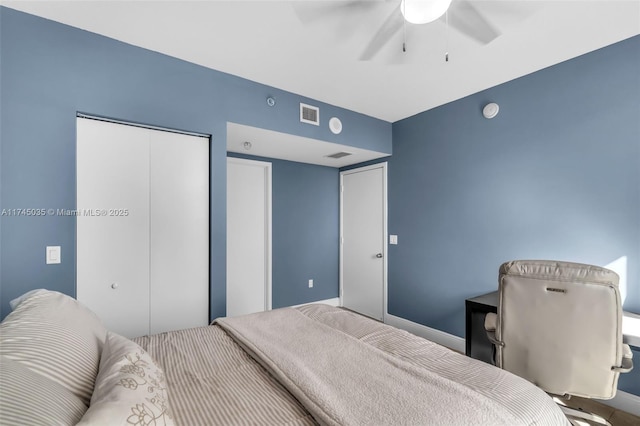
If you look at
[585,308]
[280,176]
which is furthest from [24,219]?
[585,308]

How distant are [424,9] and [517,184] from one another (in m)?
2.02

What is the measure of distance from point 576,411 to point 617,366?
2.11 feet

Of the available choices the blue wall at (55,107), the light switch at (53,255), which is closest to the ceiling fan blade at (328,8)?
the blue wall at (55,107)

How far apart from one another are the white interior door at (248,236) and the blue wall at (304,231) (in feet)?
0.36

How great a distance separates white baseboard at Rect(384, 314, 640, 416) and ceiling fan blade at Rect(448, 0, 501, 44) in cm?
266

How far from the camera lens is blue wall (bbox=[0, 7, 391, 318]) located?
1.75 meters

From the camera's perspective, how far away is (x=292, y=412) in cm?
99

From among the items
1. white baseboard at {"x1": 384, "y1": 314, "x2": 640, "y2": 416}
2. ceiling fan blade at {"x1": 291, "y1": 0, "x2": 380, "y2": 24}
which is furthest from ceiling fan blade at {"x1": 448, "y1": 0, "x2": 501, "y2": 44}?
white baseboard at {"x1": 384, "y1": 314, "x2": 640, "y2": 416}

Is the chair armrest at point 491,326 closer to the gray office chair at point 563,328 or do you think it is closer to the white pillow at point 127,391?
the gray office chair at point 563,328

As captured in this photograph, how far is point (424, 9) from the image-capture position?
133cm

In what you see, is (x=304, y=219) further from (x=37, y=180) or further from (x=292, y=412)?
(x=292, y=412)

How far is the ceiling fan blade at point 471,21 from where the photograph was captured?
1.51 m

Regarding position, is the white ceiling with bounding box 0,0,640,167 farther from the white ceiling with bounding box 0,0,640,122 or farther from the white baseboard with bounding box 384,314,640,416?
the white baseboard with bounding box 384,314,640,416

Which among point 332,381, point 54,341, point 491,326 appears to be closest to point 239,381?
point 332,381
